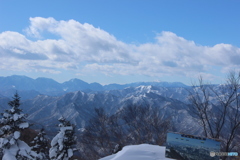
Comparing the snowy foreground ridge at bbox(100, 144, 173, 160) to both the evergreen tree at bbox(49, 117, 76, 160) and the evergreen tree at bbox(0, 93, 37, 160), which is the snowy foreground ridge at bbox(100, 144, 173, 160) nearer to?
the evergreen tree at bbox(49, 117, 76, 160)

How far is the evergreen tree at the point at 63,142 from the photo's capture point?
11.7m

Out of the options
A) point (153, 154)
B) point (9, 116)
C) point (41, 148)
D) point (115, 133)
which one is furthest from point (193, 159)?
point (115, 133)

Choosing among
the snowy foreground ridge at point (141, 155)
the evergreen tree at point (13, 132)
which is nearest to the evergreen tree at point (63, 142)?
the evergreen tree at point (13, 132)

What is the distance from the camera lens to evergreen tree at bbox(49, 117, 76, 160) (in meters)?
11.7

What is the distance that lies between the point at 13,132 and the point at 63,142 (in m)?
2.59

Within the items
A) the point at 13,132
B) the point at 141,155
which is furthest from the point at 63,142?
the point at 141,155

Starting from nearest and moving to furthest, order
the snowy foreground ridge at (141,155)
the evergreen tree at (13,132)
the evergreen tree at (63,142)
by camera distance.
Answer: the snowy foreground ridge at (141,155) → the evergreen tree at (13,132) → the evergreen tree at (63,142)

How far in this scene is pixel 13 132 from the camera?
1059 cm

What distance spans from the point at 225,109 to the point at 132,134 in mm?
12591

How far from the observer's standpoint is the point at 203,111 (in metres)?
14.4

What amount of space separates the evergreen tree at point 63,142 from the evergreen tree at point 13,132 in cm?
137

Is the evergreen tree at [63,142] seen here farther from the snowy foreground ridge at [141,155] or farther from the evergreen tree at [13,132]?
the snowy foreground ridge at [141,155]

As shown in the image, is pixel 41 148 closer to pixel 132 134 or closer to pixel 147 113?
pixel 132 134

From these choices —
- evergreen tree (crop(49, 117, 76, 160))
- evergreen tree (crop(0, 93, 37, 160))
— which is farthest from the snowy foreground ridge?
evergreen tree (crop(0, 93, 37, 160))
